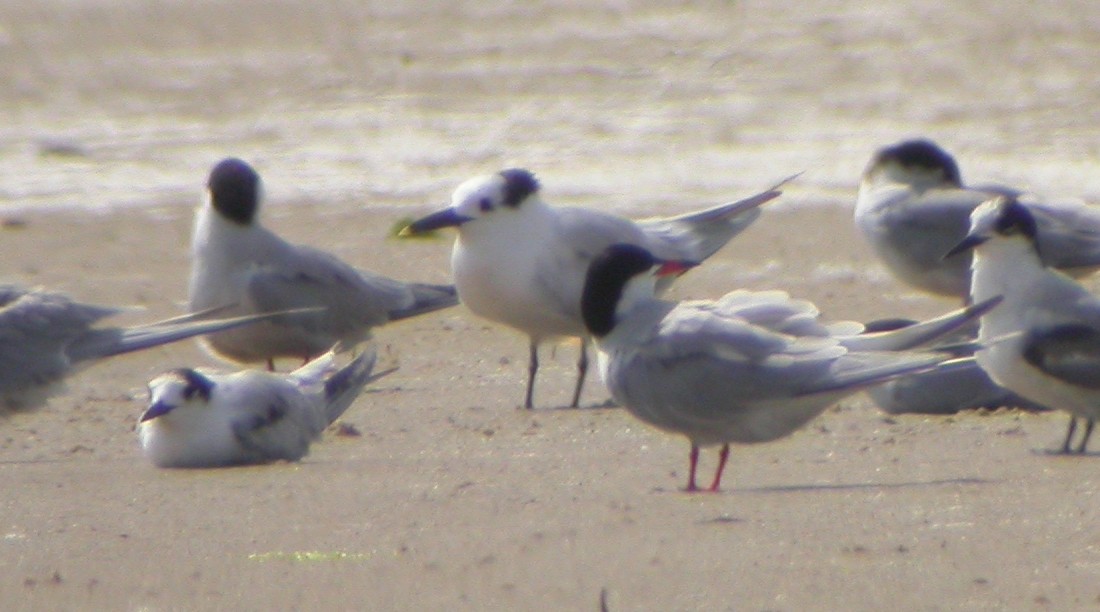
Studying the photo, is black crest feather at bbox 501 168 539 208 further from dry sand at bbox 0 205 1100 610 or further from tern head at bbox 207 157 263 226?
tern head at bbox 207 157 263 226

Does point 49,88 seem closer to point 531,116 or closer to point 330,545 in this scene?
point 531,116

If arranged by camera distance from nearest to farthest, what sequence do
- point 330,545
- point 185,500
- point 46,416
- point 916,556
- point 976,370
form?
1. point 916,556
2. point 330,545
3. point 185,500
4. point 976,370
5. point 46,416

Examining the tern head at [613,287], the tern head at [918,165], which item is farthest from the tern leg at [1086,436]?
the tern head at [918,165]

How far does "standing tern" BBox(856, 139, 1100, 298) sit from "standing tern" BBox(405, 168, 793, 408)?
1.34 metres

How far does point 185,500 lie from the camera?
5855 millimetres

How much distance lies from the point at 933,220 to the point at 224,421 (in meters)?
3.64

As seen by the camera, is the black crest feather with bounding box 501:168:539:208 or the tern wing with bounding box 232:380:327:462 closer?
the tern wing with bounding box 232:380:327:462

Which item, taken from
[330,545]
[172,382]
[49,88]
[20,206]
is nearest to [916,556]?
[330,545]

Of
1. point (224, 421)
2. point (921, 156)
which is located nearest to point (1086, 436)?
point (224, 421)

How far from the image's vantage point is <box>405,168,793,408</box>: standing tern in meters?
7.98

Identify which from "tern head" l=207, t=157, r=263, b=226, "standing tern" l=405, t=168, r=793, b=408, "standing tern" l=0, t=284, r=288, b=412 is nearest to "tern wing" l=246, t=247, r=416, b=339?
"tern head" l=207, t=157, r=263, b=226

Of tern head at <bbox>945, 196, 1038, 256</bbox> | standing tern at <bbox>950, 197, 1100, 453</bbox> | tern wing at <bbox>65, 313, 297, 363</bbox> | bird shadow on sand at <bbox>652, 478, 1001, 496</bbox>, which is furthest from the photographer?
tern wing at <bbox>65, 313, 297, 363</bbox>

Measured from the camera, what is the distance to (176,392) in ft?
21.4

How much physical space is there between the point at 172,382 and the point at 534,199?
2.05 metres
